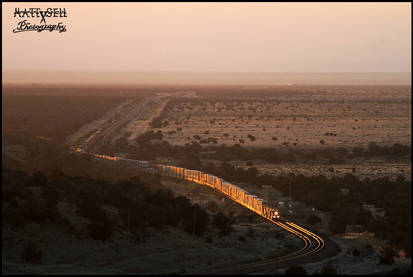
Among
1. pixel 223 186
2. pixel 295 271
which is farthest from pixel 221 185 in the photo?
pixel 295 271

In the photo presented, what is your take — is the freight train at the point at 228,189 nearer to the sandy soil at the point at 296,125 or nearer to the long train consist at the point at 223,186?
the long train consist at the point at 223,186

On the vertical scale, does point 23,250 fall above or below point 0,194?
below

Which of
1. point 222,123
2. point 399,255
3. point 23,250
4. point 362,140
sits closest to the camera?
point 23,250

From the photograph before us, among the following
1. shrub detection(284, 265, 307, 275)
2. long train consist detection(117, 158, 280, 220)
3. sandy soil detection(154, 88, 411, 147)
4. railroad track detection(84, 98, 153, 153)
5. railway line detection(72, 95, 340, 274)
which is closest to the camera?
shrub detection(284, 265, 307, 275)

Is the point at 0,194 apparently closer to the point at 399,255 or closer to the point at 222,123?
the point at 399,255

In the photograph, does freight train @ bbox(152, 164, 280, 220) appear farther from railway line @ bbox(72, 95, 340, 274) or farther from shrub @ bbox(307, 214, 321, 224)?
shrub @ bbox(307, 214, 321, 224)

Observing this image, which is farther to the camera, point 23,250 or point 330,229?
point 330,229

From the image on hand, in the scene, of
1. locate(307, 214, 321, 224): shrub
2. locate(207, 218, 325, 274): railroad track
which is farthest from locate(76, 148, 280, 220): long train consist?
locate(207, 218, 325, 274): railroad track

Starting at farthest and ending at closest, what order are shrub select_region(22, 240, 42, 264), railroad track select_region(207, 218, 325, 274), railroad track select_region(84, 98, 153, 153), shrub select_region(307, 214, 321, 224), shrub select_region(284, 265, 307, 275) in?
railroad track select_region(84, 98, 153, 153) → shrub select_region(307, 214, 321, 224) → railroad track select_region(207, 218, 325, 274) → shrub select_region(22, 240, 42, 264) → shrub select_region(284, 265, 307, 275)

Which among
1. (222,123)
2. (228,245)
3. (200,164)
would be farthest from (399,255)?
(222,123)
